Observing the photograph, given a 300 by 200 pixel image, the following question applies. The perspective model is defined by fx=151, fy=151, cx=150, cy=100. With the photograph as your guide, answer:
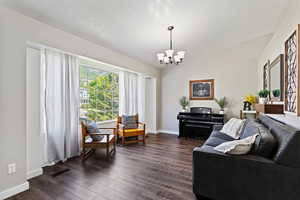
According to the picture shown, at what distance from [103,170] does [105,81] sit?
2708 millimetres

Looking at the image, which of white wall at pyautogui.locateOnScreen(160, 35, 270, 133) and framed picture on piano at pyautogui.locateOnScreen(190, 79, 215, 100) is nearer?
white wall at pyautogui.locateOnScreen(160, 35, 270, 133)

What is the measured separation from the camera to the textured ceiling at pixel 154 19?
2.36 metres

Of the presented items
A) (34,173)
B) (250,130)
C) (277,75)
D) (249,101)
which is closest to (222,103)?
(249,101)

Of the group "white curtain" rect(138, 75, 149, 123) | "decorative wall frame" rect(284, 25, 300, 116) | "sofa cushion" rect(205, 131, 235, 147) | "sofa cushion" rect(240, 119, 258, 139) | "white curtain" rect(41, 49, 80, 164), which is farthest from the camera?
"white curtain" rect(138, 75, 149, 123)

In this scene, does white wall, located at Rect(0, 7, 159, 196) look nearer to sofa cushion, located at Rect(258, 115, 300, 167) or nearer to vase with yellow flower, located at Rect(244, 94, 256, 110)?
sofa cushion, located at Rect(258, 115, 300, 167)

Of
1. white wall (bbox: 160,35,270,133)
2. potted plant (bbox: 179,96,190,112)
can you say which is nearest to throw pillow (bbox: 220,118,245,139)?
white wall (bbox: 160,35,270,133)

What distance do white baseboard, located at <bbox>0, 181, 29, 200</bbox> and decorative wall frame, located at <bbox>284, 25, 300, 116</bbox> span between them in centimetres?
362

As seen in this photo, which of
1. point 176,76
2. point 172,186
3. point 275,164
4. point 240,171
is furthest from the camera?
point 176,76

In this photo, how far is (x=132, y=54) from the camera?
442 cm

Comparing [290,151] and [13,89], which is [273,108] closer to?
[290,151]

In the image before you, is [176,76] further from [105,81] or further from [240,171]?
[240,171]

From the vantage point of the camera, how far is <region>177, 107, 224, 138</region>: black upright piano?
15.3ft

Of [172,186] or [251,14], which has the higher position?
[251,14]

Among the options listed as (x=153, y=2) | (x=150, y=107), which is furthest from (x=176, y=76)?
(x=153, y=2)
